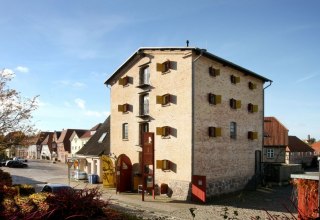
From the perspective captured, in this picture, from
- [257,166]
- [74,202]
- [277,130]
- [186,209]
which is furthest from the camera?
[277,130]

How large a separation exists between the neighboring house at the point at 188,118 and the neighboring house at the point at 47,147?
6191 cm

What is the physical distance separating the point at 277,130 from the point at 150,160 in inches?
1138

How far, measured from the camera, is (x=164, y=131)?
25047mm

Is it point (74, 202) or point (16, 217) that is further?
point (74, 202)

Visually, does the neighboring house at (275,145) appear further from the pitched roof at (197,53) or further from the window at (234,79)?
the window at (234,79)

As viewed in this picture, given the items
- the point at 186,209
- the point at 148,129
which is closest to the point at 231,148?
the point at 148,129

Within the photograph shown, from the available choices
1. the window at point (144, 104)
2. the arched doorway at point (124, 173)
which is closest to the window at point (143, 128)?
the window at point (144, 104)

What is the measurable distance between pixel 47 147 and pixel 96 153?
59.6 meters

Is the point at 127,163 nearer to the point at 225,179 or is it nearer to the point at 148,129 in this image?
the point at 148,129

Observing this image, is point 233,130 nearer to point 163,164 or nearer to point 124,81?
point 163,164

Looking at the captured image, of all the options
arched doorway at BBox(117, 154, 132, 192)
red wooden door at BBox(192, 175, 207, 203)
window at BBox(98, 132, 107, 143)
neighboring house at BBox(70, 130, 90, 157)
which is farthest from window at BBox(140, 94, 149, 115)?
neighboring house at BBox(70, 130, 90, 157)

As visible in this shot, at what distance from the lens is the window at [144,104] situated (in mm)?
28109

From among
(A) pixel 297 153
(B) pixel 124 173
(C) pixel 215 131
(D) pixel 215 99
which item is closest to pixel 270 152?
(A) pixel 297 153

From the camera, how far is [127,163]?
28.6m
